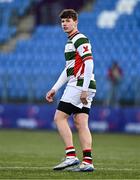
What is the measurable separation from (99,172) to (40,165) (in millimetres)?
1356

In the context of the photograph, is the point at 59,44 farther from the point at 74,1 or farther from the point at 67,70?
the point at 67,70

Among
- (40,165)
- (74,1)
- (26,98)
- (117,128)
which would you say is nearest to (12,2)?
(74,1)

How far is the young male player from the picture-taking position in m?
9.34

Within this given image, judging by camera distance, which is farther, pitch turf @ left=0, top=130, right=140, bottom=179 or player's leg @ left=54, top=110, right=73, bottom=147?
player's leg @ left=54, top=110, right=73, bottom=147

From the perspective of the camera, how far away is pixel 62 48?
2731cm

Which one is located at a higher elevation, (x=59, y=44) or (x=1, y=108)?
(x=59, y=44)

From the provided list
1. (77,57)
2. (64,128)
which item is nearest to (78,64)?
(77,57)

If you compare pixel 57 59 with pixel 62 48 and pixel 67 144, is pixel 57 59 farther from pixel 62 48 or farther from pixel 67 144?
pixel 67 144

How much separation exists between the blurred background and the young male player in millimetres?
11988

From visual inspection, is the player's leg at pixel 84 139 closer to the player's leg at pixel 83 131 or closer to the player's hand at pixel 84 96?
the player's leg at pixel 83 131

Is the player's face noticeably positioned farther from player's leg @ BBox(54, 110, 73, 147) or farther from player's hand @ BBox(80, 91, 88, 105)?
player's leg @ BBox(54, 110, 73, 147)

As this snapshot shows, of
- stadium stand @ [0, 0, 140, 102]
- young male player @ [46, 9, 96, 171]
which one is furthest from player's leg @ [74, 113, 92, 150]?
stadium stand @ [0, 0, 140, 102]

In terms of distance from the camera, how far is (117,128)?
22.3 metres

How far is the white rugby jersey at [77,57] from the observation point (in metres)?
9.36
